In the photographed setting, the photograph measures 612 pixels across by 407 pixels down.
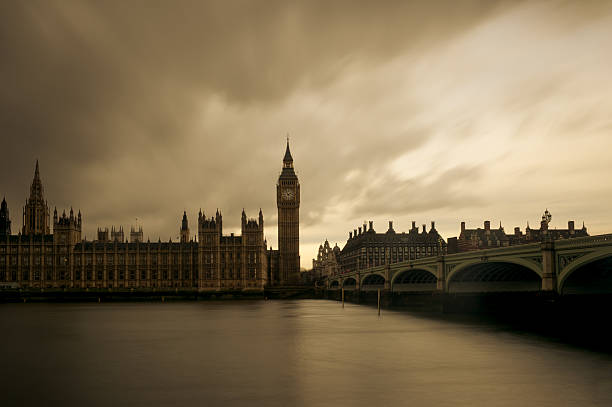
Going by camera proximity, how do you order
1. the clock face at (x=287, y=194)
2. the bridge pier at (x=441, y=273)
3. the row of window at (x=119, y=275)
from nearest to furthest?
the bridge pier at (x=441, y=273)
the row of window at (x=119, y=275)
the clock face at (x=287, y=194)

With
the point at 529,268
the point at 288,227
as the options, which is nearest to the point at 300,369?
the point at 529,268

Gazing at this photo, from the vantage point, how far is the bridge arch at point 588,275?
125ft

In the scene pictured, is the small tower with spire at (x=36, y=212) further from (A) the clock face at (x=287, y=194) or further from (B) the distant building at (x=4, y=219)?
(A) the clock face at (x=287, y=194)

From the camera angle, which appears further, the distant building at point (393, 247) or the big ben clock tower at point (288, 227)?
the distant building at point (393, 247)

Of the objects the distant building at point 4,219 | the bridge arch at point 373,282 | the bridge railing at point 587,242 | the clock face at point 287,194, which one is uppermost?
the clock face at point 287,194

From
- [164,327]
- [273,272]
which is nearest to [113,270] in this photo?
[273,272]

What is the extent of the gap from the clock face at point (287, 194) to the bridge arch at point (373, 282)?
5397 cm

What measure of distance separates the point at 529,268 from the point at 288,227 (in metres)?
120

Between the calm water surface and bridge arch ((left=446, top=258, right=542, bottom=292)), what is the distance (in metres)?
14.1

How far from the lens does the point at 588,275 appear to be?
45.4m

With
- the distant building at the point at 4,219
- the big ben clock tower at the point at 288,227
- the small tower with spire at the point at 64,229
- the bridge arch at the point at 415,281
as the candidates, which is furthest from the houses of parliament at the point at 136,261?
the bridge arch at the point at 415,281

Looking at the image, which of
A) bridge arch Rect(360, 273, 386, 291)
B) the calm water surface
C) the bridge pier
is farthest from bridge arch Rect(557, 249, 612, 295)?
bridge arch Rect(360, 273, 386, 291)

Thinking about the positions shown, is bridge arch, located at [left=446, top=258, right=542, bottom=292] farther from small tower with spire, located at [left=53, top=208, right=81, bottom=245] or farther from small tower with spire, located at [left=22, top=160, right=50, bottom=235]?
small tower with spire, located at [left=22, top=160, right=50, bottom=235]

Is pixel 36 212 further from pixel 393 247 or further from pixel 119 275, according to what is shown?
pixel 393 247
